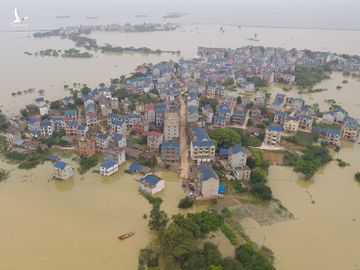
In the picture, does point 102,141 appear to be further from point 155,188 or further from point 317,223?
point 317,223

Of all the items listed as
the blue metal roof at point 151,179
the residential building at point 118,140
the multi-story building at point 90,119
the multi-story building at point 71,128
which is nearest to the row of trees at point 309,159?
the blue metal roof at point 151,179

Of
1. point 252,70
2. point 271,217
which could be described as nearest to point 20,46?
point 252,70

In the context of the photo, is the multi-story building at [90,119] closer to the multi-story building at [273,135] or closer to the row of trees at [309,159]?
the multi-story building at [273,135]

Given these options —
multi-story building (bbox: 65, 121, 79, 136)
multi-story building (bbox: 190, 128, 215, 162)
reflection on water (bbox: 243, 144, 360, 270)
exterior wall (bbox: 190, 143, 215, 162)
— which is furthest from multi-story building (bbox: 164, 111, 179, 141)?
reflection on water (bbox: 243, 144, 360, 270)

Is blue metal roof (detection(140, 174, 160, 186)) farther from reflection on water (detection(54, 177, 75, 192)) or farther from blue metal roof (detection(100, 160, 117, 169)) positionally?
reflection on water (detection(54, 177, 75, 192))

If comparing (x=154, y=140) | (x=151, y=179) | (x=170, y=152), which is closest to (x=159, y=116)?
(x=154, y=140)

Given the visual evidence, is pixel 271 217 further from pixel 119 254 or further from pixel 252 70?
pixel 252 70
